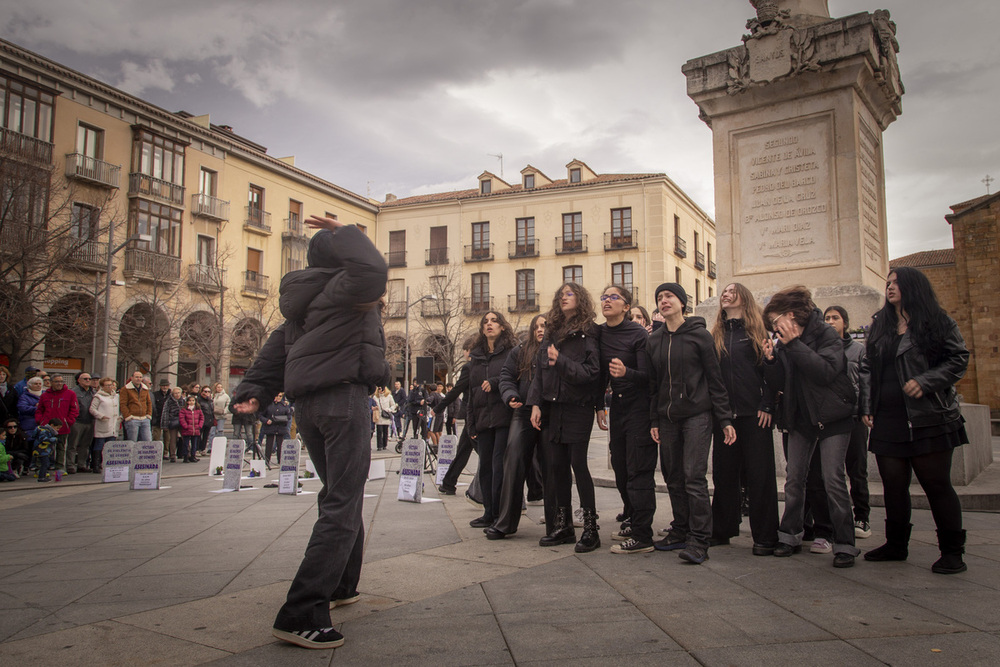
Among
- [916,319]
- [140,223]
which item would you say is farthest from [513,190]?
[916,319]

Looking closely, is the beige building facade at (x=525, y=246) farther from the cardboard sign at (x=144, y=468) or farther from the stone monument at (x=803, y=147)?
the stone monument at (x=803, y=147)

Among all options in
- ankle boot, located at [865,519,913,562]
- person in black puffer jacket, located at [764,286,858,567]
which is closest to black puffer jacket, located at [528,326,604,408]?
person in black puffer jacket, located at [764,286,858,567]

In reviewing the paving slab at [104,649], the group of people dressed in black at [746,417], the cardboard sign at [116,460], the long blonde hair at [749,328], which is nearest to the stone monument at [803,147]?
the group of people dressed in black at [746,417]

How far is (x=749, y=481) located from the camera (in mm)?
4945

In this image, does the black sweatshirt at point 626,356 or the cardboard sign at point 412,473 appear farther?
the cardboard sign at point 412,473

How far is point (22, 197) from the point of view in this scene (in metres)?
19.1

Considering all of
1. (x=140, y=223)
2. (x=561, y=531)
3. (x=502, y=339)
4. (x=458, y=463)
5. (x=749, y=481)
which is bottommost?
(x=561, y=531)

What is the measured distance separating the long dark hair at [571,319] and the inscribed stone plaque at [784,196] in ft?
13.1

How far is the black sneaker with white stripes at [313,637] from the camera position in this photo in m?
2.95

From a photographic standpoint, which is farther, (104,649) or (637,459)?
(637,459)

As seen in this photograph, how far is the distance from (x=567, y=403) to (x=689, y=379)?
89cm

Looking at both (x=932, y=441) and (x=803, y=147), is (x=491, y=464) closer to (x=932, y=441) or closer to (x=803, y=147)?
(x=932, y=441)

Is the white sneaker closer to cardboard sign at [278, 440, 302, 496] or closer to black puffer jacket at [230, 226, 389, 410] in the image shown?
black puffer jacket at [230, 226, 389, 410]

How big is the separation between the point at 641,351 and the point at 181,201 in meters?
31.8
